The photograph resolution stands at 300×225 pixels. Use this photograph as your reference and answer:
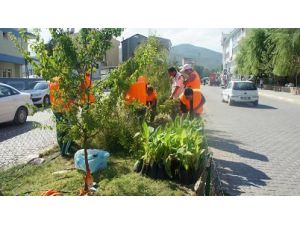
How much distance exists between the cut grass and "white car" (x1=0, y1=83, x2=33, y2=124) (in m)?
5.17

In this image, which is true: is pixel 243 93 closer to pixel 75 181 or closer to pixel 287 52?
pixel 287 52

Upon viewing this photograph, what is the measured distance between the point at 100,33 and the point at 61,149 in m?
3.04

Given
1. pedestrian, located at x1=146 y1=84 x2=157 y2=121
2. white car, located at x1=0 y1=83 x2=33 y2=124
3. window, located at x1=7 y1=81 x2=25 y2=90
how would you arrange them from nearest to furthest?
pedestrian, located at x1=146 y1=84 x2=157 y2=121
white car, located at x1=0 y1=83 x2=33 y2=124
window, located at x1=7 y1=81 x2=25 y2=90

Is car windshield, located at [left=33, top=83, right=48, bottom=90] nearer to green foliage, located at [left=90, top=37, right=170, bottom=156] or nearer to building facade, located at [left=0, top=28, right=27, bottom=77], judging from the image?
green foliage, located at [left=90, top=37, right=170, bottom=156]

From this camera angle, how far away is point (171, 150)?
504 cm

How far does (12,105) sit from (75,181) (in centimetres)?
699

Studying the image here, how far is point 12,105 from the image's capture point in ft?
36.2

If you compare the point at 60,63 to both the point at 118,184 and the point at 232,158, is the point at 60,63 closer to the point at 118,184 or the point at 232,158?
the point at 118,184

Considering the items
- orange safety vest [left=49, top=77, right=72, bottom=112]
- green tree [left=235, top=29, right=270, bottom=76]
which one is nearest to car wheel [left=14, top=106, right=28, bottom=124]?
orange safety vest [left=49, top=77, right=72, bottom=112]

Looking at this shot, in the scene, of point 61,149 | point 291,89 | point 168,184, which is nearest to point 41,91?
point 61,149

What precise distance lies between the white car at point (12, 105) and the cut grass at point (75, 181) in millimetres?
5167

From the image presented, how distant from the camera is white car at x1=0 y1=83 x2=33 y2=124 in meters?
10.7

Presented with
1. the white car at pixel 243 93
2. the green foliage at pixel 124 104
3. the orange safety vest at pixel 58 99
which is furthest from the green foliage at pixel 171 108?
the white car at pixel 243 93

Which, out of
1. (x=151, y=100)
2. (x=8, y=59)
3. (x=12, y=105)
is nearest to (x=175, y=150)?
(x=151, y=100)
